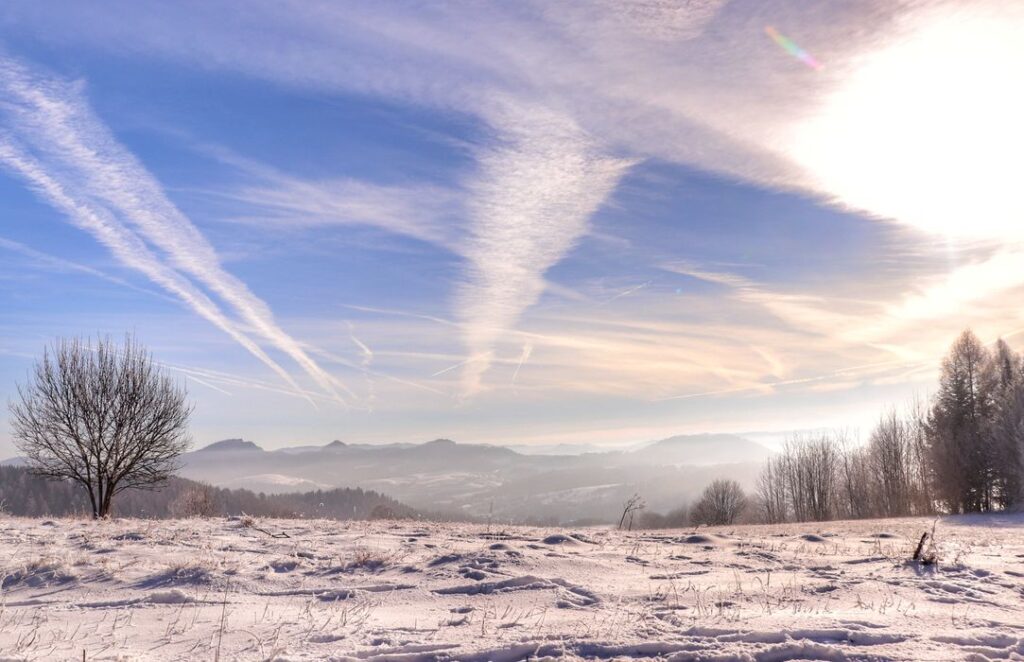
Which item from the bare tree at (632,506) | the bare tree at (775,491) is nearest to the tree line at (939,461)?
the bare tree at (775,491)

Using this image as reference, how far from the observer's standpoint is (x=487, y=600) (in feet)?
25.1

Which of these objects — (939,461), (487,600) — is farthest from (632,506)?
(939,461)

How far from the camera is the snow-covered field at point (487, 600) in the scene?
18.9ft

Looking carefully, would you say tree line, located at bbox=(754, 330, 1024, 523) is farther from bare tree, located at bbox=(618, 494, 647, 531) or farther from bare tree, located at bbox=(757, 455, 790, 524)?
bare tree, located at bbox=(618, 494, 647, 531)

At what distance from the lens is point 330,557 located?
9.99 metres

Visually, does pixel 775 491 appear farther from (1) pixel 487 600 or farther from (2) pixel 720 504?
(1) pixel 487 600

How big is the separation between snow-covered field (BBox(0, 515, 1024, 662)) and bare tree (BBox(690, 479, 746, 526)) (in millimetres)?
53979

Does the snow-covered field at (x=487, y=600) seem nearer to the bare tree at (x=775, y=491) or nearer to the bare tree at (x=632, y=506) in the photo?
the bare tree at (x=632, y=506)

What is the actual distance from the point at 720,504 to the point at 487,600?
63.0 metres

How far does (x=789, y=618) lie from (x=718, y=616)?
2.47 ft

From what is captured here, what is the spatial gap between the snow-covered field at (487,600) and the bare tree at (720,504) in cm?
5398

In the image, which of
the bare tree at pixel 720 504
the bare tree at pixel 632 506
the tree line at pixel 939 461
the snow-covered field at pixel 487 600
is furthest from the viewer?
the bare tree at pixel 720 504

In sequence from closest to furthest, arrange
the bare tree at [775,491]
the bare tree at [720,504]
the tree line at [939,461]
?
the tree line at [939,461] < the bare tree at [775,491] < the bare tree at [720,504]

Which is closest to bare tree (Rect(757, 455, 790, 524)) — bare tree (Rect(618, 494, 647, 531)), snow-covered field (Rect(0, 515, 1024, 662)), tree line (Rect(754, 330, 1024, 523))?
tree line (Rect(754, 330, 1024, 523))
